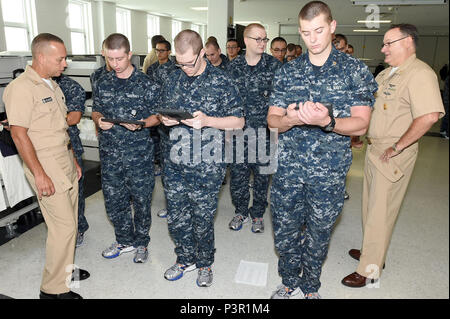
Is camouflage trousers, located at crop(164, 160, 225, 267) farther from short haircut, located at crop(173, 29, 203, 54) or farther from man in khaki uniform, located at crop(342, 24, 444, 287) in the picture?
man in khaki uniform, located at crop(342, 24, 444, 287)

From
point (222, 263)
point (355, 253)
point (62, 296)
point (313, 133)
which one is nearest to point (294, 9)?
point (355, 253)

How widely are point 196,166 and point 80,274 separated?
1.15 meters

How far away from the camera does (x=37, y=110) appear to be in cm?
183

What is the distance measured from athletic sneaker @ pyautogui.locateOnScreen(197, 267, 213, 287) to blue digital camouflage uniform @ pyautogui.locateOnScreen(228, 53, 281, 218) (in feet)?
2.97

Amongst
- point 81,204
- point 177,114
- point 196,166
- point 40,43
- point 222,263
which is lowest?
point 222,263

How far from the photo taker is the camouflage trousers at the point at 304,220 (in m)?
1.76

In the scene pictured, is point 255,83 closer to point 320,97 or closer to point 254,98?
point 254,98

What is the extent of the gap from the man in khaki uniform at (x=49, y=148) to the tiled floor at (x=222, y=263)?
310 mm

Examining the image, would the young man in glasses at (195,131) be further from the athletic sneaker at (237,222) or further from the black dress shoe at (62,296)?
the athletic sneaker at (237,222)

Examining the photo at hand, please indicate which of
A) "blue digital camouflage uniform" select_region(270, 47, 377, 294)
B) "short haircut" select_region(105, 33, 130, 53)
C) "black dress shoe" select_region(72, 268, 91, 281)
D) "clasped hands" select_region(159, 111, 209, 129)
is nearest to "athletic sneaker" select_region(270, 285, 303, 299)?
"blue digital camouflage uniform" select_region(270, 47, 377, 294)

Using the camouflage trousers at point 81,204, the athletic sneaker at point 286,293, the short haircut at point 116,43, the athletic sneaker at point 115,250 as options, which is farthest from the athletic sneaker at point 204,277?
the short haircut at point 116,43

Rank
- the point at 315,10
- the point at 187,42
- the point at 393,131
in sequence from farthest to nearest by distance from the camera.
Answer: the point at 393,131 < the point at 187,42 < the point at 315,10
